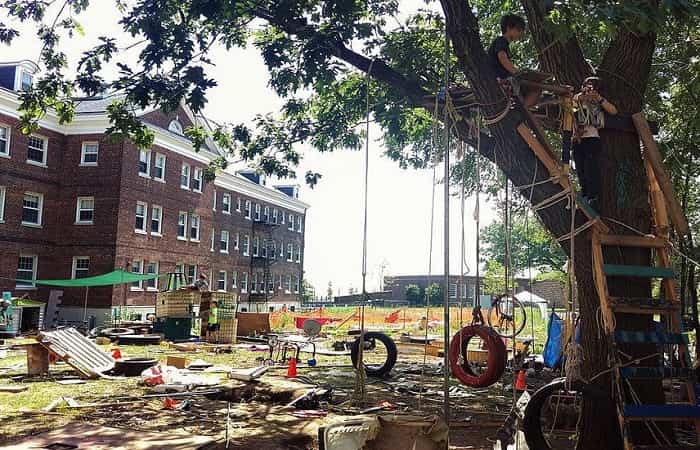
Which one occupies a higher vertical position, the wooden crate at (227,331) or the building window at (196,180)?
the building window at (196,180)

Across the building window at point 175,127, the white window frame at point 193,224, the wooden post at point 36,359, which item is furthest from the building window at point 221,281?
the wooden post at point 36,359

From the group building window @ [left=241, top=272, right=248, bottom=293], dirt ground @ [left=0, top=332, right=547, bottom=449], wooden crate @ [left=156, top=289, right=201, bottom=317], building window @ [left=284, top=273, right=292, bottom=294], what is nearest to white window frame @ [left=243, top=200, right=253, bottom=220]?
building window @ [left=241, top=272, right=248, bottom=293]

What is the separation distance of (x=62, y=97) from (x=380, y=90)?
5926 mm

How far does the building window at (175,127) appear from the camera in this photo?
36.5 metres

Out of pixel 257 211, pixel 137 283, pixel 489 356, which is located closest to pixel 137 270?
pixel 137 283

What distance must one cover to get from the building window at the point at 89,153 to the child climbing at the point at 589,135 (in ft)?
95.8

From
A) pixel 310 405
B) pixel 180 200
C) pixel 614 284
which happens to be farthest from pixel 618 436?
pixel 180 200

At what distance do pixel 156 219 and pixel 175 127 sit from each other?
5934mm

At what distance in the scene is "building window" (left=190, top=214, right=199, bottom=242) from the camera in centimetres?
3825

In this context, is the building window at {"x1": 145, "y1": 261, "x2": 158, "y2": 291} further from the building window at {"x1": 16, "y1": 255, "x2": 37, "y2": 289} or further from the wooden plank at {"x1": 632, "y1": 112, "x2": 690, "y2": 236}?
the wooden plank at {"x1": 632, "y1": 112, "x2": 690, "y2": 236}

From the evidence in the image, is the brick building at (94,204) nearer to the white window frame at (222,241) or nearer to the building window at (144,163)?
the building window at (144,163)

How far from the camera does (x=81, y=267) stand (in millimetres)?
31422

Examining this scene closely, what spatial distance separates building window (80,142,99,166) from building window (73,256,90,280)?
4.84 m

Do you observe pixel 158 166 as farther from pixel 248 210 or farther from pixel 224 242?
Result: pixel 248 210
